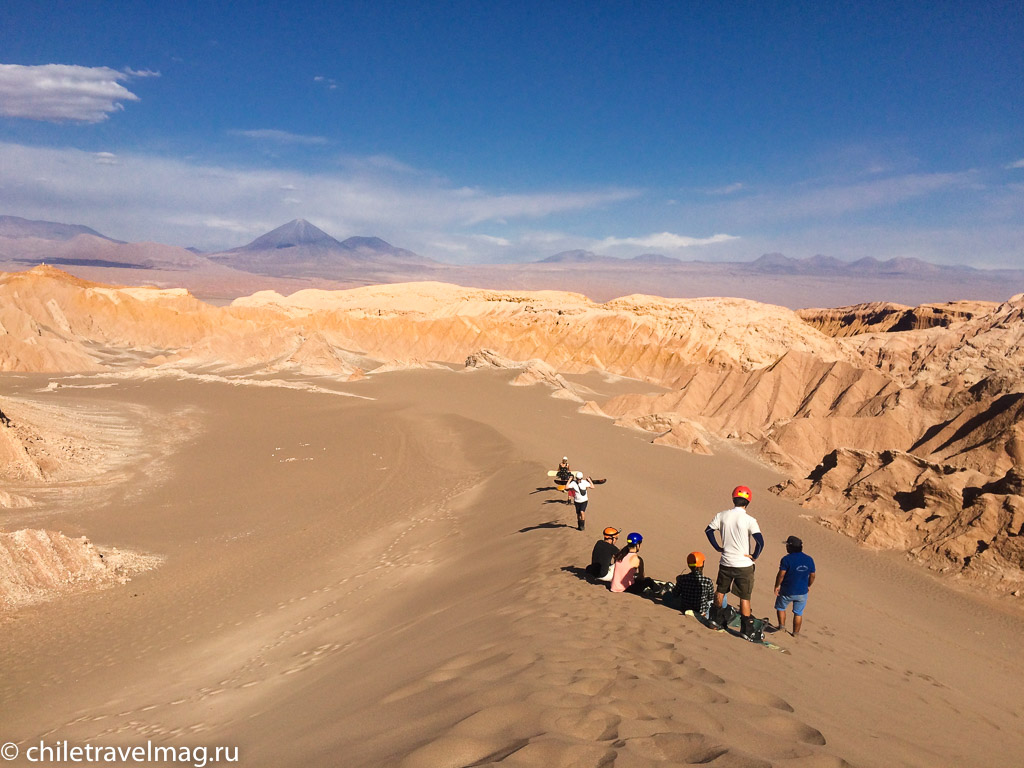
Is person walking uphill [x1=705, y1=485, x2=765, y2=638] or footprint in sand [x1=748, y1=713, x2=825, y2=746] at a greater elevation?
person walking uphill [x1=705, y1=485, x2=765, y2=638]

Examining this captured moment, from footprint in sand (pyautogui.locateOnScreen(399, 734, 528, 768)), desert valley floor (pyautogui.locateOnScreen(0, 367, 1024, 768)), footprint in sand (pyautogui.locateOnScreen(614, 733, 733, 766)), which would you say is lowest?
desert valley floor (pyautogui.locateOnScreen(0, 367, 1024, 768))

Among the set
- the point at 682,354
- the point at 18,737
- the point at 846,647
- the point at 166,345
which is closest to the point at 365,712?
the point at 18,737

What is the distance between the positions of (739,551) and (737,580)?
0.34 m

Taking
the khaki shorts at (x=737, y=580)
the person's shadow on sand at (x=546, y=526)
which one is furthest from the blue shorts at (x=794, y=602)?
the person's shadow on sand at (x=546, y=526)

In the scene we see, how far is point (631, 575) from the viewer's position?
8297 millimetres

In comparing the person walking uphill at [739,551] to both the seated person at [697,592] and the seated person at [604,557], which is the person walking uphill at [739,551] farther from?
the seated person at [604,557]

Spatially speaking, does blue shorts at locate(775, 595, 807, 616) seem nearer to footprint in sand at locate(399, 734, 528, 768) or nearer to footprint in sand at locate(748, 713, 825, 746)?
footprint in sand at locate(748, 713, 825, 746)

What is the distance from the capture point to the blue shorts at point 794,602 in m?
7.39

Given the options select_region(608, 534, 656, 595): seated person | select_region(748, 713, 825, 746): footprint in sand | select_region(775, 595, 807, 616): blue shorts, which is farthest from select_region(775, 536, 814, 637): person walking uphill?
select_region(748, 713, 825, 746): footprint in sand

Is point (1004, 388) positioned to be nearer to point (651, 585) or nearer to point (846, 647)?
point (846, 647)

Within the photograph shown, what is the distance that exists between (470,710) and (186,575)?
38.1 ft

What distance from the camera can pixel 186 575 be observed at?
13.5m

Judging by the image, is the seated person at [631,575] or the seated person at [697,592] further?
the seated person at [631,575]

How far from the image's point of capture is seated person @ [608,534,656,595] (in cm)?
A: 822
